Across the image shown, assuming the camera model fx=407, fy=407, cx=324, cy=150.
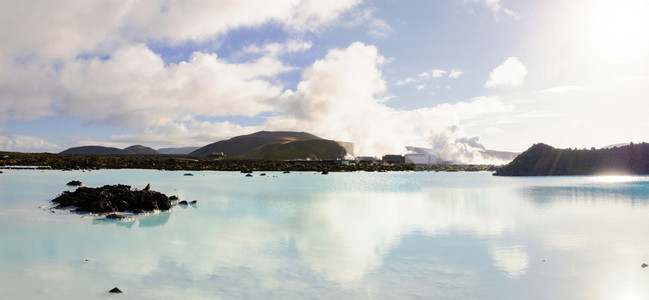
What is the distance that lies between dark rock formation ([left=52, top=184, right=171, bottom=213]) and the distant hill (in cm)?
8323

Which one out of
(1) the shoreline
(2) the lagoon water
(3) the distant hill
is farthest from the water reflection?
(3) the distant hill

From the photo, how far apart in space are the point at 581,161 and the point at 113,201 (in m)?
91.6

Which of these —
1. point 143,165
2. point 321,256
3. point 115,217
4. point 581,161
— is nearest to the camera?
point 321,256

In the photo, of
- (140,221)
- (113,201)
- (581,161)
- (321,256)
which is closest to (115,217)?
(140,221)

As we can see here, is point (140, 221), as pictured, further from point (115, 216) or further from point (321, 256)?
point (321, 256)

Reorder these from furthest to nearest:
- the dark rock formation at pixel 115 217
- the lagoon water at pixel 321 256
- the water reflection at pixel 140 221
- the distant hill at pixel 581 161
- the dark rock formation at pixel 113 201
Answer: the distant hill at pixel 581 161 < the dark rock formation at pixel 113 201 < the dark rock formation at pixel 115 217 < the water reflection at pixel 140 221 < the lagoon water at pixel 321 256

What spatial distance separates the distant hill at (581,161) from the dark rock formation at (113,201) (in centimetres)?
8323

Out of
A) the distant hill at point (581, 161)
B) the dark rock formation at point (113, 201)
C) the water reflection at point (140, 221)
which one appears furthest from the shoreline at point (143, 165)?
the water reflection at point (140, 221)

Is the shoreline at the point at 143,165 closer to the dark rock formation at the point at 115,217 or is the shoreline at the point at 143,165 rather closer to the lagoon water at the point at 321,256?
the dark rock formation at the point at 115,217

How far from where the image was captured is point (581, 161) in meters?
86.6

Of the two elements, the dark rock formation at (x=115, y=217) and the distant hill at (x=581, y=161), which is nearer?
the dark rock formation at (x=115, y=217)

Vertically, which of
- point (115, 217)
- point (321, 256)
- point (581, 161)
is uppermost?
point (581, 161)

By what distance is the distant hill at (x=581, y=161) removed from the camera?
83.5m

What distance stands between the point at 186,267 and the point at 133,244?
450 centimetres
